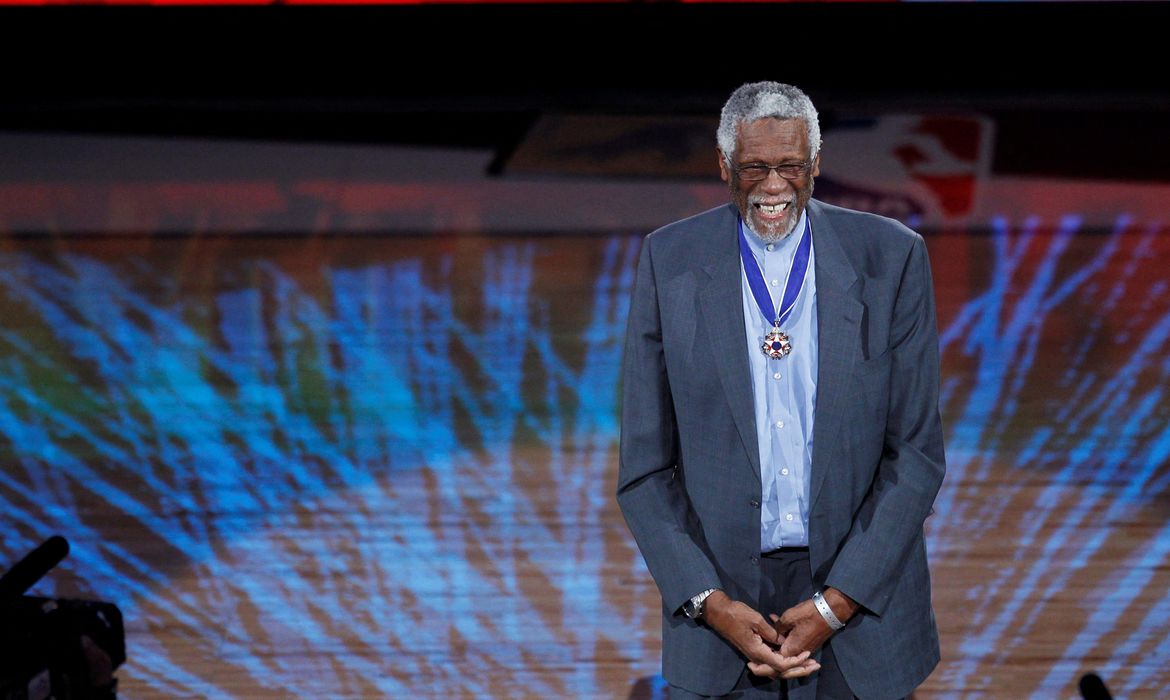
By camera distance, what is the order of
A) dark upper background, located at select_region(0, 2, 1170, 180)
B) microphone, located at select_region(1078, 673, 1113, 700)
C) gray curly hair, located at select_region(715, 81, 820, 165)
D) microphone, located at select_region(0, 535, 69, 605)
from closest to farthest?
1. gray curly hair, located at select_region(715, 81, 820, 165)
2. microphone, located at select_region(0, 535, 69, 605)
3. microphone, located at select_region(1078, 673, 1113, 700)
4. dark upper background, located at select_region(0, 2, 1170, 180)

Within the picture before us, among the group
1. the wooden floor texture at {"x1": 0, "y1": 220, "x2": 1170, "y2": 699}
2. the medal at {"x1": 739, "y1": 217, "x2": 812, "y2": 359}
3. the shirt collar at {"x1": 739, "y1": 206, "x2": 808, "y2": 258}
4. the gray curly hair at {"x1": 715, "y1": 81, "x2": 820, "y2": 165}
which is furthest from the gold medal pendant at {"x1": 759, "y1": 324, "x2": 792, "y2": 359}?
the wooden floor texture at {"x1": 0, "y1": 220, "x2": 1170, "y2": 699}

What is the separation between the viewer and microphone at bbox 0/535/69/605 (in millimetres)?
2523

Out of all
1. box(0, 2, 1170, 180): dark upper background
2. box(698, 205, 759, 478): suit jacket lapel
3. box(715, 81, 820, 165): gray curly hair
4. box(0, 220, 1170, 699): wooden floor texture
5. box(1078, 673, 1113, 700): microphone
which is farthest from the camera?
box(0, 2, 1170, 180): dark upper background

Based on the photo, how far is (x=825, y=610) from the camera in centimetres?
179

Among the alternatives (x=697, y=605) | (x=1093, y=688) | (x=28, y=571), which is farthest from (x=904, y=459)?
(x=28, y=571)

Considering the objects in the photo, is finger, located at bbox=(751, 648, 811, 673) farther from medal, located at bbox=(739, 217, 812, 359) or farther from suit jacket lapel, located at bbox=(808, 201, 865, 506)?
medal, located at bbox=(739, 217, 812, 359)

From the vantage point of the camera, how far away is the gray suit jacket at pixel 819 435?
69.3 inches

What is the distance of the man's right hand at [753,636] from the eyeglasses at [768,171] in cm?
54

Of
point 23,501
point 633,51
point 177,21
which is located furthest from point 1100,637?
point 177,21

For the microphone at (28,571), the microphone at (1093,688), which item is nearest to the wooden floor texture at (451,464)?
the microphone at (1093,688)

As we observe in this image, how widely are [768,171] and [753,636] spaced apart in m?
0.60

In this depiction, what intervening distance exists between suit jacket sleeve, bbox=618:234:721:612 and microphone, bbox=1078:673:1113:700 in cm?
140

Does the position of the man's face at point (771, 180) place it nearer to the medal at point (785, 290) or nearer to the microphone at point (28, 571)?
the medal at point (785, 290)

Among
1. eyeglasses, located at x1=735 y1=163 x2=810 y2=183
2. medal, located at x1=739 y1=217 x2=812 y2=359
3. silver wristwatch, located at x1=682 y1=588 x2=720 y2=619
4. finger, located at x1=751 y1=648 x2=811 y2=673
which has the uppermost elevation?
eyeglasses, located at x1=735 y1=163 x2=810 y2=183
